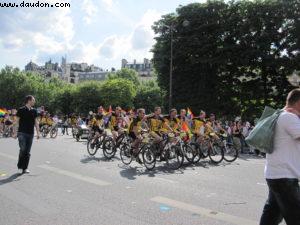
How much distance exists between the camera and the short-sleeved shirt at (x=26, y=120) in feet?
36.2

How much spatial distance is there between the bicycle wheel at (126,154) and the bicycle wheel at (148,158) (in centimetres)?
88

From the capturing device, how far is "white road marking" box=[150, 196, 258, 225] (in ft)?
21.4

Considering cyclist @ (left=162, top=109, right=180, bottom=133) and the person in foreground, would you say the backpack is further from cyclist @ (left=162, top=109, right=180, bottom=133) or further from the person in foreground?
cyclist @ (left=162, top=109, right=180, bottom=133)

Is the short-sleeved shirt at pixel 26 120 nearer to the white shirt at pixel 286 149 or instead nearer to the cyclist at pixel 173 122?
the cyclist at pixel 173 122

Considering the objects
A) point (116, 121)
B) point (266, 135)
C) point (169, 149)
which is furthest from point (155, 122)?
point (266, 135)

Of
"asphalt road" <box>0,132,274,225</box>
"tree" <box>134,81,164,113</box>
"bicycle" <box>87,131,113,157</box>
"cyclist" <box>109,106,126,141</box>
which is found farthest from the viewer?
"tree" <box>134,81,164,113</box>

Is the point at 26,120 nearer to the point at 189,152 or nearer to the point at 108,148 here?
the point at 108,148

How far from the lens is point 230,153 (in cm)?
1577

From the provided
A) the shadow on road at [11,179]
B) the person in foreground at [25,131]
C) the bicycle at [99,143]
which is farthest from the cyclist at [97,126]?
the shadow on road at [11,179]

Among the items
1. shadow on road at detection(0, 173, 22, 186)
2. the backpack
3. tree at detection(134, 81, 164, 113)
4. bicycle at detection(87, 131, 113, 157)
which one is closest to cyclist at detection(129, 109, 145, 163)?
bicycle at detection(87, 131, 113, 157)

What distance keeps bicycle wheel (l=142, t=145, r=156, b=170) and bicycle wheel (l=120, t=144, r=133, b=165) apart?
88 centimetres

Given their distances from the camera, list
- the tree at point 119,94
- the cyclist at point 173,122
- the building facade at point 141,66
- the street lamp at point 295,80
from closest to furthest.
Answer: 1. the cyclist at point 173,122
2. the street lamp at point 295,80
3. the tree at point 119,94
4. the building facade at point 141,66

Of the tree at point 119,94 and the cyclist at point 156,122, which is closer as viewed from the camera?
the cyclist at point 156,122

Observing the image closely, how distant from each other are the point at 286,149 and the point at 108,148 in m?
11.6
